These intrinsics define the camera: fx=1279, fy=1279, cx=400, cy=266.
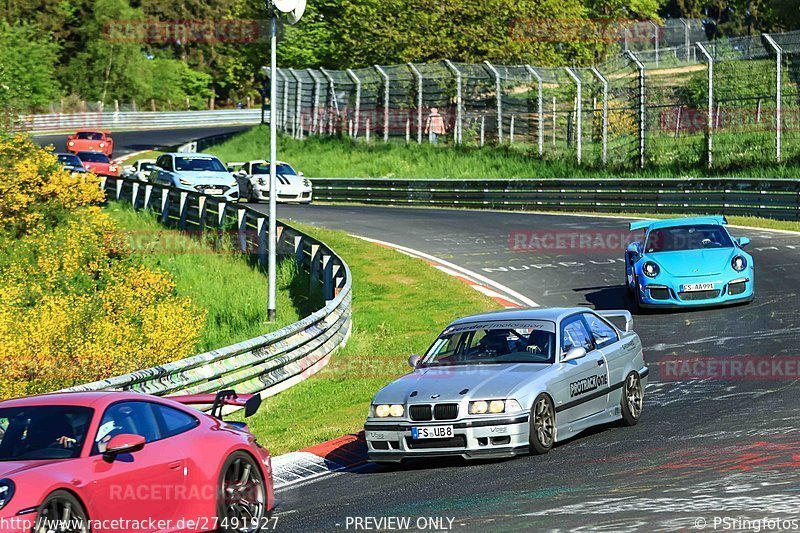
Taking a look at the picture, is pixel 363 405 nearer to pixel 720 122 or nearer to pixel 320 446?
pixel 320 446

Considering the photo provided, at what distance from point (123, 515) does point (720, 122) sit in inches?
1342

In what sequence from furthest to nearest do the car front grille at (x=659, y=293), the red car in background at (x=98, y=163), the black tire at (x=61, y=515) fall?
the red car in background at (x=98, y=163) < the car front grille at (x=659, y=293) < the black tire at (x=61, y=515)

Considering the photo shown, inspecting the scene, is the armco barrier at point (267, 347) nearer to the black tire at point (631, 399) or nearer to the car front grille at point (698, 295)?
the black tire at point (631, 399)

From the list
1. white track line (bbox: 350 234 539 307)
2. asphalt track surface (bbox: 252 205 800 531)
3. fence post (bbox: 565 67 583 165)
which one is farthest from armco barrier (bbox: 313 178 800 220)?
asphalt track surface (bbox: 252 205 800 531)

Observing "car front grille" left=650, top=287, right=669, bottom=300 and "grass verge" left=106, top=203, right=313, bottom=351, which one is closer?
"car front grille" left=650, top=287, right=669, bottom=300

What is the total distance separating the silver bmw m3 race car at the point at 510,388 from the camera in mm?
11031

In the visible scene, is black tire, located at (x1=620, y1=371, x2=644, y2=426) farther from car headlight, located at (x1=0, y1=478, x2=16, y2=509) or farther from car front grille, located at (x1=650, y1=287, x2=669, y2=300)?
car front grille, located at (x1=650, y1=287, x2=669, y2=300)

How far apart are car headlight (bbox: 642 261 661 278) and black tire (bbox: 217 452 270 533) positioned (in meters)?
12.1

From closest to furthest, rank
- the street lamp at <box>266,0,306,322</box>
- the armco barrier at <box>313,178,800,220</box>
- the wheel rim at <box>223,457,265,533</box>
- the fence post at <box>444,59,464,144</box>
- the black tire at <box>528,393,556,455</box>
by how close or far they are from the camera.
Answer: the wheel rim at <box>223,457,265,533</box>, the black tire at <box>528,393,556,455</box>, the street lamp at <box>266,0,306,322</box>, the armco barrier at <box>313,178,800,220</box>, the fence post at <box>444,59,464,144</box>

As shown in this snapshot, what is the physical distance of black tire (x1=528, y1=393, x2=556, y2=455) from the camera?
36.3 feet

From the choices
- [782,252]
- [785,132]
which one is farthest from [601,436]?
[785,132]

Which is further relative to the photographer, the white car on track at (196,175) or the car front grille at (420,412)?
the white car on track at (196,175)

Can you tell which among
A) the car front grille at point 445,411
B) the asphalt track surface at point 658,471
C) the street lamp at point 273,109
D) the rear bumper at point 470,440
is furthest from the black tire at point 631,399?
the street lamp at point 273,109

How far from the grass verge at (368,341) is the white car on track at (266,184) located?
38.4 feet
